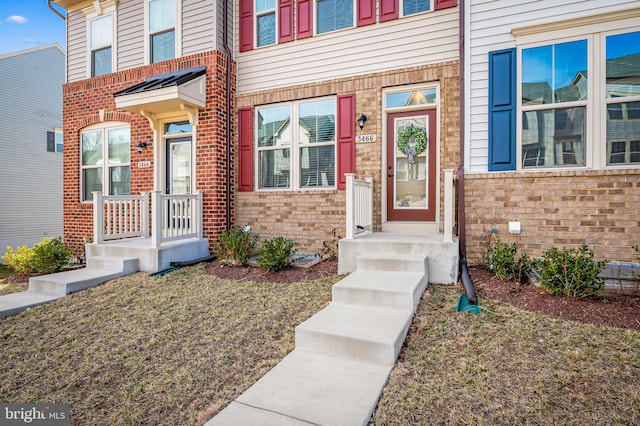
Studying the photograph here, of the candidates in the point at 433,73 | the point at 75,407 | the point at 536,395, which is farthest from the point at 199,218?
the point at 536,395

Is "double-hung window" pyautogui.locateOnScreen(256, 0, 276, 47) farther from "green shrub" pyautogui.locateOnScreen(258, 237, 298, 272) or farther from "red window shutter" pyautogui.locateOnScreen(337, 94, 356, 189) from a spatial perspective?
"green shrub" pyautogui.locateOnScreen(258, 237, 298, 272)

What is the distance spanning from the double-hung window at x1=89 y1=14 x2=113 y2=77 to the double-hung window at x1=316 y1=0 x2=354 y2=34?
4976 millimetres

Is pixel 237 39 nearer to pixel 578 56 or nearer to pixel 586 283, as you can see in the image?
pixel 578 56

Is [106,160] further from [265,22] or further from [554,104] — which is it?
[554,104]

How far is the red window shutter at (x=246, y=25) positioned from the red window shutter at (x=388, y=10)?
266cm

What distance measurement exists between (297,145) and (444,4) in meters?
3.32

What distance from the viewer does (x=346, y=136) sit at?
20.5 feet

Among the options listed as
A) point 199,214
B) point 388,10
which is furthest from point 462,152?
point 199,214

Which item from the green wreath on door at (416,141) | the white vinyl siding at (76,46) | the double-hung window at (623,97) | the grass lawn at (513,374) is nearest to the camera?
the grass lawn at (513,374)

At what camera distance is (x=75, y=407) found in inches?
102

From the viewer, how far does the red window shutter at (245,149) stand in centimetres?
713

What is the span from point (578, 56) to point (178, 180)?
7171 millimetres

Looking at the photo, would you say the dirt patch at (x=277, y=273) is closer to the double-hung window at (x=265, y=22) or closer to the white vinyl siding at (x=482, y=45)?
the white vinyl siding at (x=482, y=45)

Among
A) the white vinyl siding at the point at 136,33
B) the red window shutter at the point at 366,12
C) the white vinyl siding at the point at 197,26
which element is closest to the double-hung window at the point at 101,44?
the white vinyl siding at the point at 136,33
